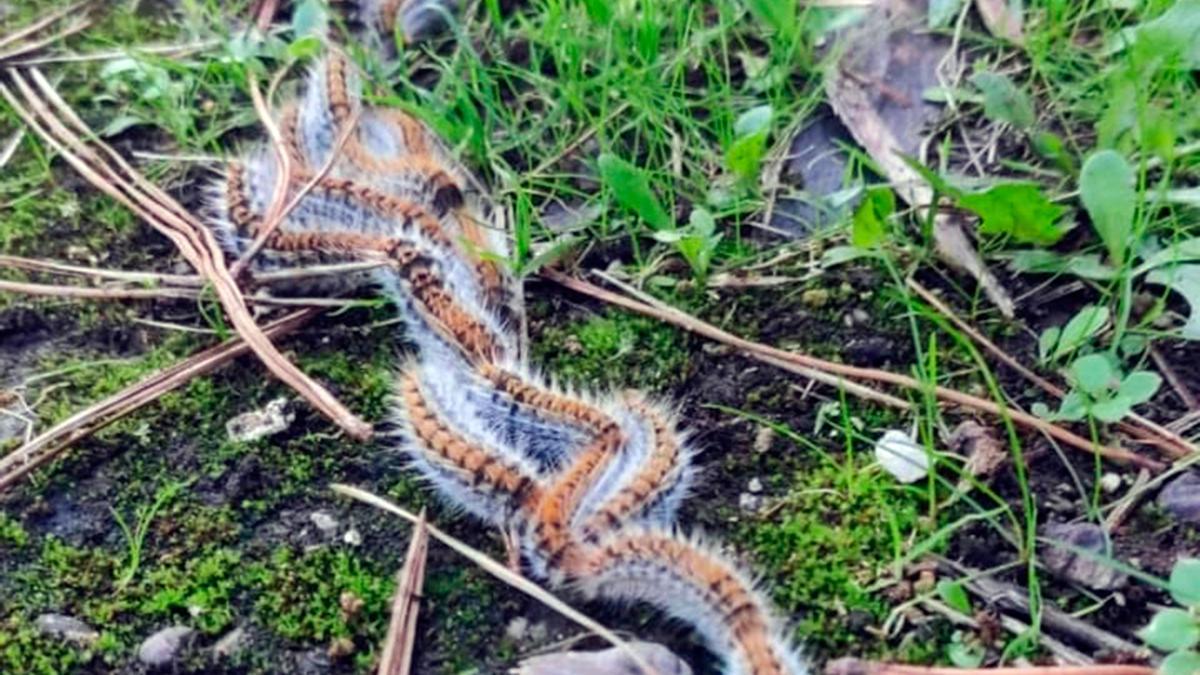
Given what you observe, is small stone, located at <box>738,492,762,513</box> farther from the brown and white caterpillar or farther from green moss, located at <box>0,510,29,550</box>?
green moss, located at <box>0,510,29,550</box>

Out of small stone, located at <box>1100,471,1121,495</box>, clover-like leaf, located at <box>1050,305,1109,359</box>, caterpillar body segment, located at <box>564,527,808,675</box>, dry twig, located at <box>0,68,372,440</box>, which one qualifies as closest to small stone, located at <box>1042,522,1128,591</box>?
small stone, located at <box>1100,471,1121,495</box>

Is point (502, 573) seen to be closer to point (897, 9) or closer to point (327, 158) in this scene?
point (327, 158)

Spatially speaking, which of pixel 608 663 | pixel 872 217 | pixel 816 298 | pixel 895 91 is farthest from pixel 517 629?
pixel 895 91

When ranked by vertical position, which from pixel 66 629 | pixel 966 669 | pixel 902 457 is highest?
pixel 902 457

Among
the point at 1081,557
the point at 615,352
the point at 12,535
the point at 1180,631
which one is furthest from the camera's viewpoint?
the point at 615,352

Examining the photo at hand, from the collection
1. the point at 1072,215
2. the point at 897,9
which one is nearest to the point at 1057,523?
the point at 1072,215

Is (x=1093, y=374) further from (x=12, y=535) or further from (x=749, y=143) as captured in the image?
(x=12, y=535)
